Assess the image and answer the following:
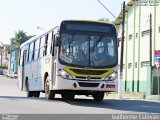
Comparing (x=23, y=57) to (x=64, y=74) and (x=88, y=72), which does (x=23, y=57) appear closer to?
(x=64, y=74)

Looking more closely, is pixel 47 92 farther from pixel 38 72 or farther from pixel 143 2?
pixel 143 2

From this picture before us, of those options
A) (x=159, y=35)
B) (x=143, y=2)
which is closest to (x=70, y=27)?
(x=159, y=35)

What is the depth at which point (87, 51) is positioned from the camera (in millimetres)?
19406

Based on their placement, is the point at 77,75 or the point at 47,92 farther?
the point at 47,92

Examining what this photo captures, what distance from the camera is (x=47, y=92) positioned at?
2122 cm

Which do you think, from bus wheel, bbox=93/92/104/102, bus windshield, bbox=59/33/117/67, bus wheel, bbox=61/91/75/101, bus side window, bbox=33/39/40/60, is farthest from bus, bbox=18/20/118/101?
bus side window, bbox=33/39/40/60

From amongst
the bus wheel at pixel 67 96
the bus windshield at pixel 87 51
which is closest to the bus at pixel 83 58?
the bus windshield at pixel 87 51

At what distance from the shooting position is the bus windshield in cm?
1923

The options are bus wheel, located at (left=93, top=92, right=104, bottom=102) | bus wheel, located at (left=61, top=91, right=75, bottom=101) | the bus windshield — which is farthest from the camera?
bus wheel, located at (left=61, top=91, right=75, bottom=101)

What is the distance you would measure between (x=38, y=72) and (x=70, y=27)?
445cm

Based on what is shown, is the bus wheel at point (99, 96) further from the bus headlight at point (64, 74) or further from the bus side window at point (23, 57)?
the bus side window at point (23, 57)

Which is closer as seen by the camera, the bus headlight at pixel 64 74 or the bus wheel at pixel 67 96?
the bus headlight at pixel 64 74

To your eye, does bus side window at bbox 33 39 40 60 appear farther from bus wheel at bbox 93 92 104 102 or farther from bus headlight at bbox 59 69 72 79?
bus headlight at bbox 59 69 72 79

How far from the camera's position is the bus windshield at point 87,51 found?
1923 cm
